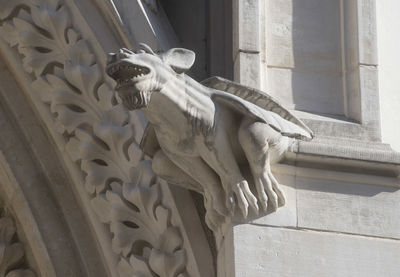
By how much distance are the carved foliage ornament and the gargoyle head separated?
0.70m

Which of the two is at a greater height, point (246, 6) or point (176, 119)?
point (246, 6)

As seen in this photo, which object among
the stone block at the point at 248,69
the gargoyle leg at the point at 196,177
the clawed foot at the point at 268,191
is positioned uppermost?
the stone block at the point at 248,69

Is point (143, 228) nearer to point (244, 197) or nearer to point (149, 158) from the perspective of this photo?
point (149, 158)

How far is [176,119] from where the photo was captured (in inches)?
175

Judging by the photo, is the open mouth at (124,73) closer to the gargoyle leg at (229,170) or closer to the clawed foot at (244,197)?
the gargoyle leg at (229,170)

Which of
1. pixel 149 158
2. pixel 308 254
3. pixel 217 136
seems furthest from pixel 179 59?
pixel 308 254

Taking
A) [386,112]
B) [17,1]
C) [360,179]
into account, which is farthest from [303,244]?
[17,1]

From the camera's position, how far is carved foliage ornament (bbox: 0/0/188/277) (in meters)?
4.93

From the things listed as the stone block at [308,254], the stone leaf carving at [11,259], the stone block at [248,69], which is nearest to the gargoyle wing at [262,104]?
the stone block at [248,69]

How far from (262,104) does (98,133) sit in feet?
2.70

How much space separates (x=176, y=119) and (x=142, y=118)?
0.62 metres

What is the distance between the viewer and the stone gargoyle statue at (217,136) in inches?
175

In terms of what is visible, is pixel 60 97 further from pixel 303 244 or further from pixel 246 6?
pixel 303 244

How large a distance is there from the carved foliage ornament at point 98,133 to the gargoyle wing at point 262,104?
1.73 ft
